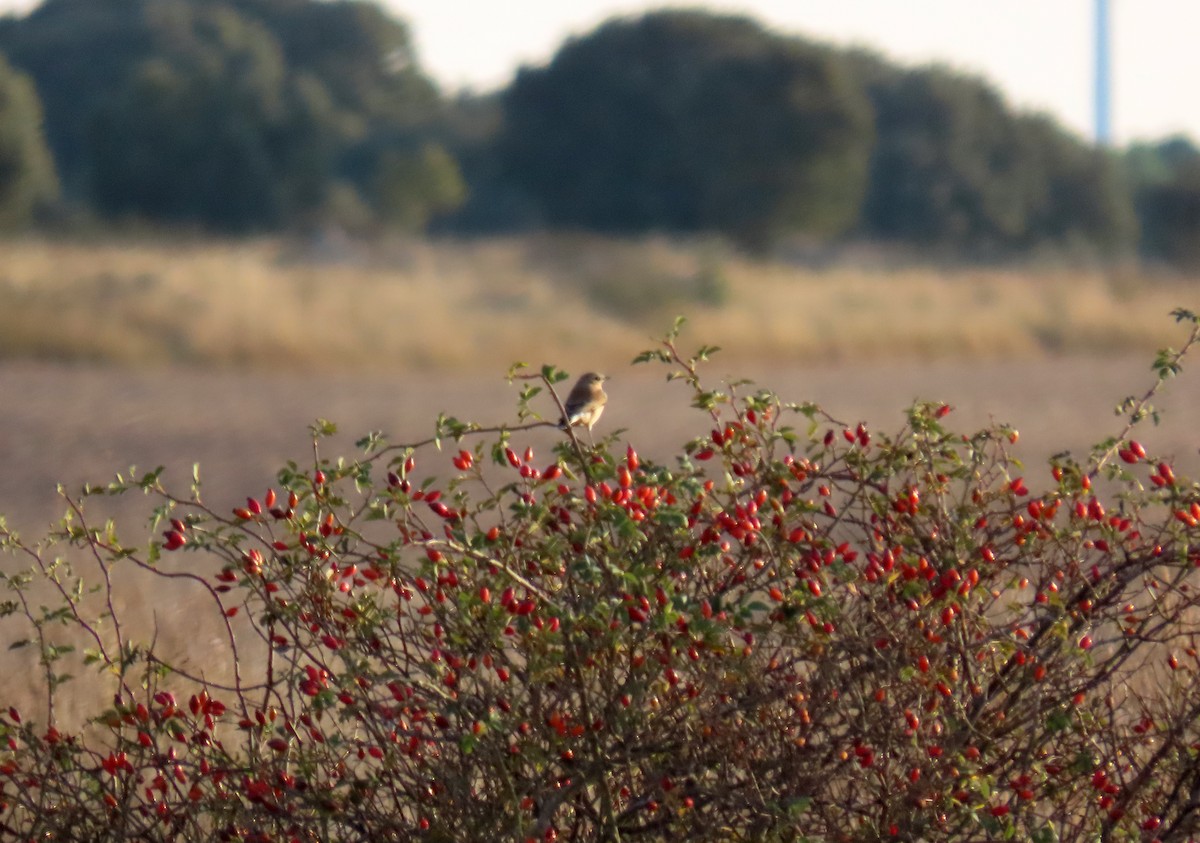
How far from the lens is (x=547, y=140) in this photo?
34.9 metres

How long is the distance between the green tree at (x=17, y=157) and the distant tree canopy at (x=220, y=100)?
3304 mm

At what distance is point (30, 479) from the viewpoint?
8.20 m

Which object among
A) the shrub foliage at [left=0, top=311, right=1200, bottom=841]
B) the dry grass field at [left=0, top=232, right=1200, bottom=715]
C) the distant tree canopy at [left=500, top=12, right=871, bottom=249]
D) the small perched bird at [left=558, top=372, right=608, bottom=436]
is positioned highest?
the distant tree canopy at [left=500, top=12, right=871, bottom=249]

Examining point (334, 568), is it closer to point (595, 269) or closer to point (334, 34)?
point (595, 269)

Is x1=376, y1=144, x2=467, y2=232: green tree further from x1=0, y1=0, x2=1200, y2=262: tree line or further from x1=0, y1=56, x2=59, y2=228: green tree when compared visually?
x1=0, y1=56, x2=59, y2=228: green tree

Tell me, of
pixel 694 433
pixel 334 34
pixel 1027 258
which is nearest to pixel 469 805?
pixel 694 433

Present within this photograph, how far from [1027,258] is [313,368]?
23700 mm

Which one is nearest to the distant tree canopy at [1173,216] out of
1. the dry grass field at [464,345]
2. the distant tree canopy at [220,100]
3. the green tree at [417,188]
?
the dry grass field at [464,345]

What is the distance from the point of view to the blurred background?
1206 cm

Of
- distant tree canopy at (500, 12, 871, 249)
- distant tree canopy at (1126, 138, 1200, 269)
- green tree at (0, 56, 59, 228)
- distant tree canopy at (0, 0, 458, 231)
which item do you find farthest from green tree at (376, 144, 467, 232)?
distant tree canopy at (1126, 138, 1200, 269)

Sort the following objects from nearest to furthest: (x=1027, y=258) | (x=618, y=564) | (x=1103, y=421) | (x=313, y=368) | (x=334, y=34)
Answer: (x=618, y=564)
(x=1103, y=421)
(x=313, y=368)
(x=1027, y=258)
(x=334, y=34)

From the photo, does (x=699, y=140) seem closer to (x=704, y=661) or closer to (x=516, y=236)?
(x=516, y=236)

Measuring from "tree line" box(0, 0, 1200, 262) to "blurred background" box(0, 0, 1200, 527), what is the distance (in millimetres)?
90

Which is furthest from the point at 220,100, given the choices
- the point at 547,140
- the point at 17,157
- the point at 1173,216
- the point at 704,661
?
the point at 704,661
